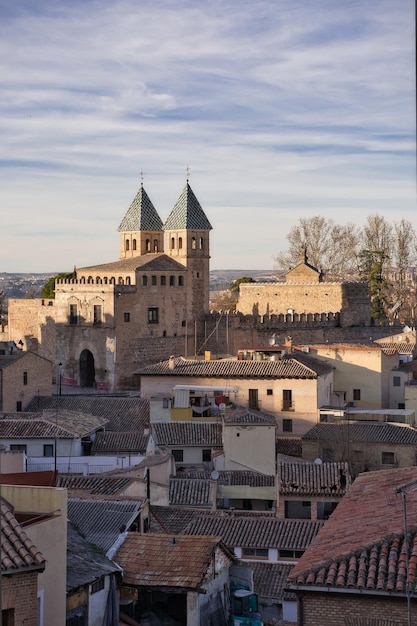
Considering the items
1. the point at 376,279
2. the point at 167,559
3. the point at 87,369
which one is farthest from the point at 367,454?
the point at 376,279

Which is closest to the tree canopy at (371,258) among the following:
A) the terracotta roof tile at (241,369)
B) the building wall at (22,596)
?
the terracotta roof tile at (241,369)

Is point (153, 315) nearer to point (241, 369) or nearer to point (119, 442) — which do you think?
point (241, 369)

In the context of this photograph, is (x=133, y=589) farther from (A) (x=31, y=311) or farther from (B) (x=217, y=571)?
(A) (x=31, y=311)

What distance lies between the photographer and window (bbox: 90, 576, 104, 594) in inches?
390

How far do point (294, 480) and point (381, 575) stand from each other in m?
11.0

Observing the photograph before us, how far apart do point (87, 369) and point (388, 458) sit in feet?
41.1

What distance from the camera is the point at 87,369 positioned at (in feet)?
108

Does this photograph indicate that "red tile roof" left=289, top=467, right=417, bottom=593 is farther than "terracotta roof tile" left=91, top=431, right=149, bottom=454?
No

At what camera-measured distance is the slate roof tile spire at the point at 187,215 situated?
3497 centimetres

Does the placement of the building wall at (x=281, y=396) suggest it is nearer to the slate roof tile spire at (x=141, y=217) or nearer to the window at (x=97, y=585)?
the slate roof tile spire at (x=141, y=217)

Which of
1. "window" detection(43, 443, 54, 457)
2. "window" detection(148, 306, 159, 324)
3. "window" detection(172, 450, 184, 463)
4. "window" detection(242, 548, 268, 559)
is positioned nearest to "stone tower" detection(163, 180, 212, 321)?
"window" detection(148, 306, 159, 324)

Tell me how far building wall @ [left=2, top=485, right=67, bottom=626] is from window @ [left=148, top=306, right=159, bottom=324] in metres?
23.3

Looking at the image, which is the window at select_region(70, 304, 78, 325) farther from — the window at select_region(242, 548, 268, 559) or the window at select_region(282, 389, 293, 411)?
the window at select_region(242, 548, 268, 559)

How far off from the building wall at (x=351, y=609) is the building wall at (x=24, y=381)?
18.3 metres
